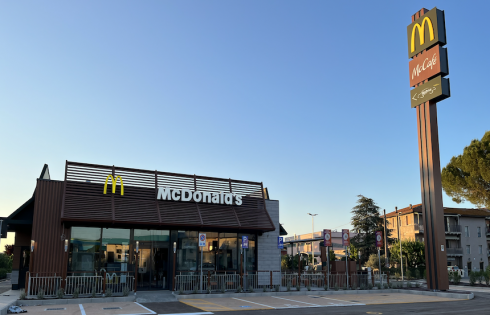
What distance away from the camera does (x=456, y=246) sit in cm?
6031

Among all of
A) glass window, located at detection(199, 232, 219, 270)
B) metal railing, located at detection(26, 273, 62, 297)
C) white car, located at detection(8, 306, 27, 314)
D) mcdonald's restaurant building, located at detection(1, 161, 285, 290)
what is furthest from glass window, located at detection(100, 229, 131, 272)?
white car, located at detection(8, 306, 27, 314)

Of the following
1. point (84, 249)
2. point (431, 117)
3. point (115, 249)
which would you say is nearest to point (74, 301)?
point (84, 249)

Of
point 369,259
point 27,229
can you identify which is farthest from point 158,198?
point 369,259

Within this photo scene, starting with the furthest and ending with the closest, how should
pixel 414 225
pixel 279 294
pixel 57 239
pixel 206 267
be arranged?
1. pixel 414 225
2. pixel 206 267
3. pixel 279 294
4. pixel 57 239

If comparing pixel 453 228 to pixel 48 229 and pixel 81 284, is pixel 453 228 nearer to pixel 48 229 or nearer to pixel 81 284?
pixel 81 284

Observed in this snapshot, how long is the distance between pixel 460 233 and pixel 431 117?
4070 centimetres

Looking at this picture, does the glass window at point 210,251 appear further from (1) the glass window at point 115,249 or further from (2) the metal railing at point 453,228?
(2) the metal railing at point 453,228

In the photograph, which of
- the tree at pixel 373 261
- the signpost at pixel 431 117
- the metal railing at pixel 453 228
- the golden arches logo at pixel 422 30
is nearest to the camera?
the signpost at pixel 431 117

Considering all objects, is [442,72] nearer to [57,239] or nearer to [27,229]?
[57,239]

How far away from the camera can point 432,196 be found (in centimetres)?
2580

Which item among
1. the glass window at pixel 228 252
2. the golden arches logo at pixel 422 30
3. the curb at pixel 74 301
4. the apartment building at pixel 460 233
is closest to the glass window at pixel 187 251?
the glass window at pixel 228 252

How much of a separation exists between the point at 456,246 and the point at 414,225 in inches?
375

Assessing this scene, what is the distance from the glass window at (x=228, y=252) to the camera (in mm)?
24516

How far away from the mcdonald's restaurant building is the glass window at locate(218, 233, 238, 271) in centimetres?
6
